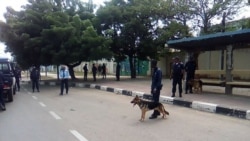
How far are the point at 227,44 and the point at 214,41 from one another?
69 cm

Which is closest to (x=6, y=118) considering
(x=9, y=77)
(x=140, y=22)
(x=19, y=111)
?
(x=19, y=111)

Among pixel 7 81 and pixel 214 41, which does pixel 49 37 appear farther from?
pixel 214 41

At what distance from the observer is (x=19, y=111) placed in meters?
13.2

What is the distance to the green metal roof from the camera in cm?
1544

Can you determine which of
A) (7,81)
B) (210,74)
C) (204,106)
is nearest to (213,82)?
(210,74)

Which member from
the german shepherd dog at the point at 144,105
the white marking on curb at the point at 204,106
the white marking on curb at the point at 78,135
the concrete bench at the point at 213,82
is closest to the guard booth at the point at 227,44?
the concrete bench at the point at 213,82

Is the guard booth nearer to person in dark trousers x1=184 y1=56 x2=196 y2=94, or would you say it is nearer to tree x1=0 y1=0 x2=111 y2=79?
person in dark trousers x1=184 y1=56 x2=196 y2=94

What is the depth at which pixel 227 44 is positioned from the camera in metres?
17.8

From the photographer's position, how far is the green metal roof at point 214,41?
15.4 metres

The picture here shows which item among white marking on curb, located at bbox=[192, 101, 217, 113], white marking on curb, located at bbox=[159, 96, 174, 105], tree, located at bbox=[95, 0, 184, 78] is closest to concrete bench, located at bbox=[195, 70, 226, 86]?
white marking on curb, located at bbox=[159, 96, 174, 105]

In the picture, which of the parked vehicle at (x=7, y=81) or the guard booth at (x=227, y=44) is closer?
the guard booth at (x=227, y=44)

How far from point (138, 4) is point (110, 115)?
81.7 feet

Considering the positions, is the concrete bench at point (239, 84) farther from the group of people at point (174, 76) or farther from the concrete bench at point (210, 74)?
the group of people at point (174, 76)

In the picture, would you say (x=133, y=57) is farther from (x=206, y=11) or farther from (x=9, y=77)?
(x=9, y=77)
